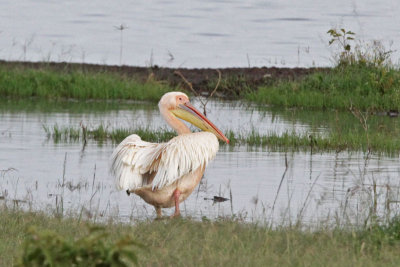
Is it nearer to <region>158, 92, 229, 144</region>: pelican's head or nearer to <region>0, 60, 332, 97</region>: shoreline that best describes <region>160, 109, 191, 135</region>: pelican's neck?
<region>158, 92, 229, 144</region>: pelican's head

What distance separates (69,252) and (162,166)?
386 centimetres

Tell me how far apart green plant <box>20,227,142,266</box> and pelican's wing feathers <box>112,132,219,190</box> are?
3.64m

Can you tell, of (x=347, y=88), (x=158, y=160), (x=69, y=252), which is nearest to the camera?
(x=69, y=252)

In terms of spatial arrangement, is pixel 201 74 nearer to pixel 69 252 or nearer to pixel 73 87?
pixel 73 87

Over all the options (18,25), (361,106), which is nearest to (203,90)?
(361,106)

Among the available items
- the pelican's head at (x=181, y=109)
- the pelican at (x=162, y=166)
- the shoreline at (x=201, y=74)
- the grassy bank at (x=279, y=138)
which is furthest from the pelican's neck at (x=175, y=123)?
the shoreline at (x=201, y=74)

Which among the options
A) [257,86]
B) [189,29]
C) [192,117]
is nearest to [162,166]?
[192,117]

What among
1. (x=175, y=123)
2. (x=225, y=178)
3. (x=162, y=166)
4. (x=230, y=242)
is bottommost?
(x=230, y=242)

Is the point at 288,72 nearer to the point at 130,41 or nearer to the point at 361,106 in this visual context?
the point at 361,106

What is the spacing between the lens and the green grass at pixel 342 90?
18453mm

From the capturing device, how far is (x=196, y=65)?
86.5 ft

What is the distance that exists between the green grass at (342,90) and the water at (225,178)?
139 cm

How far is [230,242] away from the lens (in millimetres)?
7652

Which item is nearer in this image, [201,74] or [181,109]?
[181,109]
